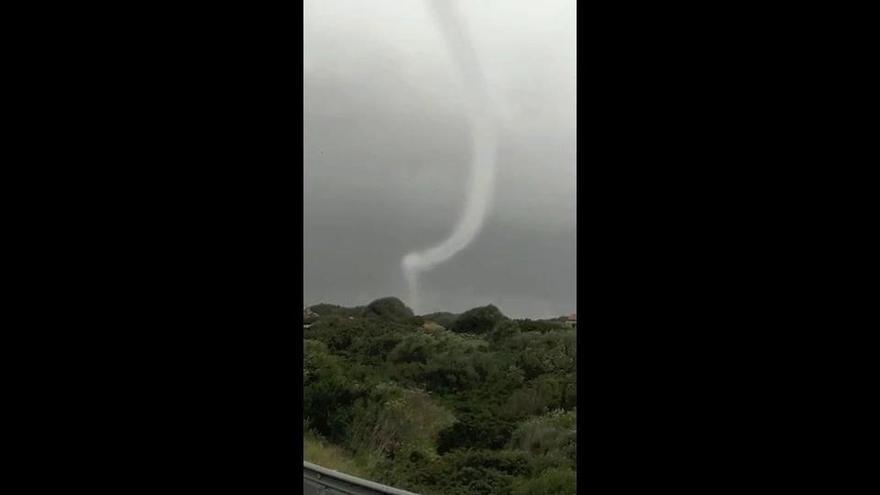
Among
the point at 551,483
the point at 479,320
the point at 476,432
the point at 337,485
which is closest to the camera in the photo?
the point at 337,485

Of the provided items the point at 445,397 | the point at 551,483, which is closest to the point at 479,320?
the point at 445,397

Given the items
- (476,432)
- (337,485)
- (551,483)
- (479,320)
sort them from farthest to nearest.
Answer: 1. (476,432)
2. (479,320)
3. (551,483)
4. (337,485)

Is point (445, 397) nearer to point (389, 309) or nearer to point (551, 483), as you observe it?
point (389, 309)

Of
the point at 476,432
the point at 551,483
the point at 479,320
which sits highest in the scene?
the point at 479,320
